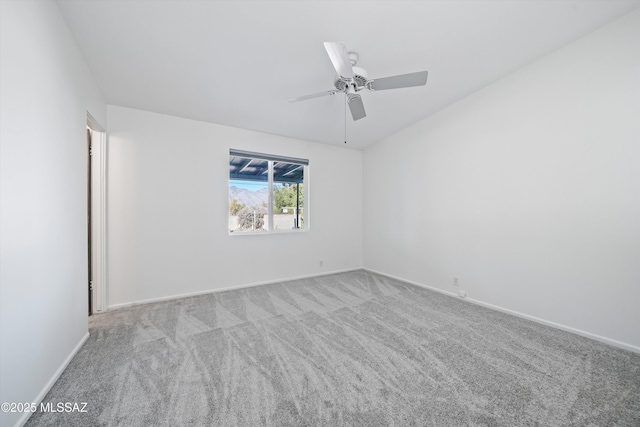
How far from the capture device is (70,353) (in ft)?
6.16

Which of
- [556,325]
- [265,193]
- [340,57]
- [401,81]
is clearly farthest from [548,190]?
[265,193]

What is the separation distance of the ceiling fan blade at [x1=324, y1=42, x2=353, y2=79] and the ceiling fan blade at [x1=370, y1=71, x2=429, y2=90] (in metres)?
0.29

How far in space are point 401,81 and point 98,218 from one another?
355 centimetres

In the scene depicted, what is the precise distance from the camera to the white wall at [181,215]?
9.78ft

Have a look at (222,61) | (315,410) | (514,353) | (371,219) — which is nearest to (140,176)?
(222,61)

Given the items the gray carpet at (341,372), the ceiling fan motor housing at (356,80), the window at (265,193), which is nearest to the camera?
the gray carpet at (341,372)

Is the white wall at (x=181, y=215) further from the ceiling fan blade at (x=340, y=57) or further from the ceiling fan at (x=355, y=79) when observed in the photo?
the ceiling fan blade at (x=340, y=57)

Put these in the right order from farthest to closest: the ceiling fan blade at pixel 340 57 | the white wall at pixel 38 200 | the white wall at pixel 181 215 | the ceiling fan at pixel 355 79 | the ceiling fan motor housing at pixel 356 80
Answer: the white wall at pixel 181 215, the ceiling fan motor housing at pixel 356 80, the ceiling fan at pixel 355 79, the ceiling fan blade at pixel 340 57, the white wall at pixel 38 200

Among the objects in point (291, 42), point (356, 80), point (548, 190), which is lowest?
point (548, 190)

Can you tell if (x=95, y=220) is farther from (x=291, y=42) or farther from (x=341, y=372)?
(x=341, y=372)

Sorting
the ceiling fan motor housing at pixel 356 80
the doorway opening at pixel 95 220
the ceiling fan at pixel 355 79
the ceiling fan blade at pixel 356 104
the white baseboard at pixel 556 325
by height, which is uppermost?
the ceiling fan motor housing at pixel 356 80

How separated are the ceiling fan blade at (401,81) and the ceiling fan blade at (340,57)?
0.95 feet

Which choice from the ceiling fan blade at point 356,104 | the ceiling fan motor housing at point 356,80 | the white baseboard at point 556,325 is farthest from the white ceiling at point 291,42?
the white baseboard at point 556,325

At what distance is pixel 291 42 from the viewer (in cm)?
212
